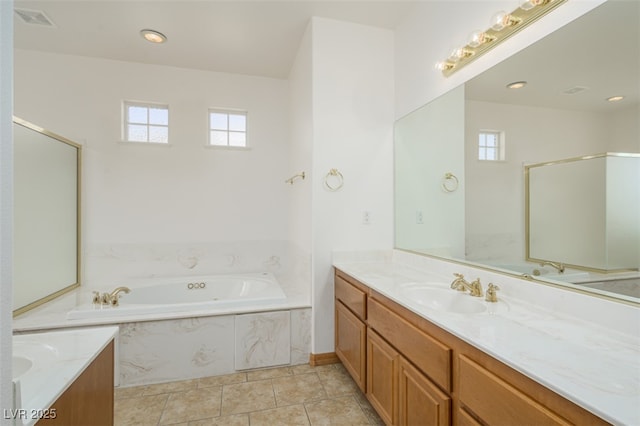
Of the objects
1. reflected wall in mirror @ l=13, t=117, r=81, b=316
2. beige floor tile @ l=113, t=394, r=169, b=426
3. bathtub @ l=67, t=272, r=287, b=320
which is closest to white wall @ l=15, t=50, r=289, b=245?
reflected wall in mirror @ l=13, t=117, r=81, b=316

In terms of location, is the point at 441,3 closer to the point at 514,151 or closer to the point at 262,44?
the point at 514,151

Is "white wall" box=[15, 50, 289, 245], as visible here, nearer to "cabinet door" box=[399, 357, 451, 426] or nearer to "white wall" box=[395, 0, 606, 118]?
"white wall" box=[395, 0, 606, 118]

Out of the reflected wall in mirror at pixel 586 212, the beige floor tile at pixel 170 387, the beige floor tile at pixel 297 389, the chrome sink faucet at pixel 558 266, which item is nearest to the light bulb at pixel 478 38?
the reflected wall in mirror at pixel 586 212

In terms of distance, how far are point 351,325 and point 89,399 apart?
4.94ft

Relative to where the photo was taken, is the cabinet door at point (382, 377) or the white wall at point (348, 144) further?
the white wall at point (348, 144)

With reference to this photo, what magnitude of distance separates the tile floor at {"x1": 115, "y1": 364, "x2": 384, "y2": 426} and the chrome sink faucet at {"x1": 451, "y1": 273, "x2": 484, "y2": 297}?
94 cm

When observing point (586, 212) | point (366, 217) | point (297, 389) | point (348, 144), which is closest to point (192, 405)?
point (297, 389)

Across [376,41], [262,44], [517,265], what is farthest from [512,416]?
[262,44]

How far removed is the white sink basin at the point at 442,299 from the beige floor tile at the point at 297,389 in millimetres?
984

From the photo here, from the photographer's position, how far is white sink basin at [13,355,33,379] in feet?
2.73

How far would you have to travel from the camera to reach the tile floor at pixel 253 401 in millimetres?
1830

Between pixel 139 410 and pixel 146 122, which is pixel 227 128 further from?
pixel 139 410

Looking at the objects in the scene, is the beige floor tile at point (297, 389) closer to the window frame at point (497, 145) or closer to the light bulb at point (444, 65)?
the window frame at point (497, 145)

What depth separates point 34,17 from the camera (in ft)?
7.86
